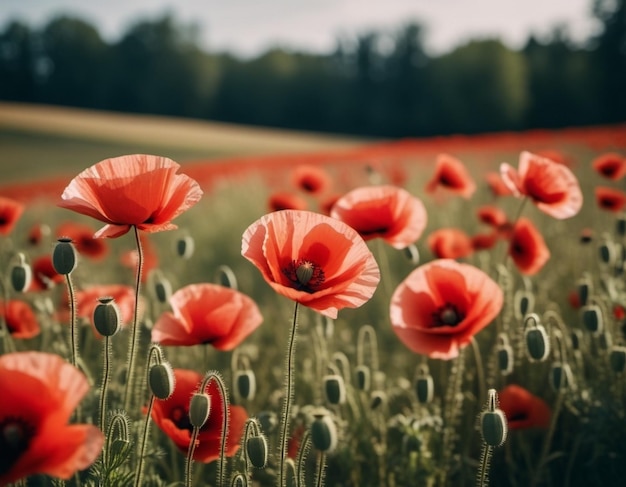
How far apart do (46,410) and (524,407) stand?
1.56 meters

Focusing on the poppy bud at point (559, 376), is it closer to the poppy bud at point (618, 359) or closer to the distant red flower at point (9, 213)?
the poppy bud at point (618, 359)

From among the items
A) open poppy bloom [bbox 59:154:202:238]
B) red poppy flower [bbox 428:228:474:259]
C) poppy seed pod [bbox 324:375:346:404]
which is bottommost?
poppy seed pod [bbox 324:375:346:404]

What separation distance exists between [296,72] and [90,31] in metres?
15.7

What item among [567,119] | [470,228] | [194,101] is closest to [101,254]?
[470,228]

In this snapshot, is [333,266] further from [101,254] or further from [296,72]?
[296,72]

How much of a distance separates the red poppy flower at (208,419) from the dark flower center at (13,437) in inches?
19.8

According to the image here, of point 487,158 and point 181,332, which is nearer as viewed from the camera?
point 181,332

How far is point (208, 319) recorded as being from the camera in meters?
1.55

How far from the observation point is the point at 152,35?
48.5 meters

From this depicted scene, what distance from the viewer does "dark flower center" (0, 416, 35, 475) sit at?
1.00m

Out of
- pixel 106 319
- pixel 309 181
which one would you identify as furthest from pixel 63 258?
pixel 309 181

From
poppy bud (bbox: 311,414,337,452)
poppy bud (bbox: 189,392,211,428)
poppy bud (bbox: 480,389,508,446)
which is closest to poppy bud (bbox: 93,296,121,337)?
poppy bud (bbox: 189,392,211,428)

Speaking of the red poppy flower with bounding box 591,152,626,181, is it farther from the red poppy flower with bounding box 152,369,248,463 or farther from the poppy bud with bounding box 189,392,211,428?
the poppy bud with bounding box 189,392,211,428

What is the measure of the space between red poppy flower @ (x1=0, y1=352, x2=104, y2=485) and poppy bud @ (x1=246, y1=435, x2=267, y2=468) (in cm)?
42
